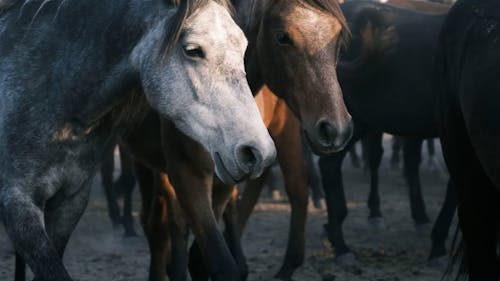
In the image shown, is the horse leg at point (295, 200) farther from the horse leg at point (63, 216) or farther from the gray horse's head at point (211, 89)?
the gray horse's head at point (211, 89)

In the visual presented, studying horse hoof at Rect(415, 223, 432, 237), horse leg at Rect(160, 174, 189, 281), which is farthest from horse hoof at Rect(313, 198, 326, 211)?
horse leg at Rect(160, 174, 189, 281)

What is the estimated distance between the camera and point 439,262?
7.66 meters

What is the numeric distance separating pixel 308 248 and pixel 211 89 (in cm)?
442

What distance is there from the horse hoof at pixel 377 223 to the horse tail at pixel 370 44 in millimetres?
1683

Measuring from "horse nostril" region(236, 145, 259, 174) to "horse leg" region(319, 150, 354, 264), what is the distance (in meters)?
3.94

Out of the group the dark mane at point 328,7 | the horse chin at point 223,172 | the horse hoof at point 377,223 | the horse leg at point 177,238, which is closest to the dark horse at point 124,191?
the horse hoof at point 377,223

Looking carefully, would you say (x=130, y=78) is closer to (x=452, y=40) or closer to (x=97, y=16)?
(x=97, y=16)

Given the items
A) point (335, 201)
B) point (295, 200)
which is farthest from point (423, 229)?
point (295, 200)

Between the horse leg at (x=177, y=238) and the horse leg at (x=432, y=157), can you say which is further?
the horse leg at (x=432, y=157)

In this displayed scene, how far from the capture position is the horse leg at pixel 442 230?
304 inches

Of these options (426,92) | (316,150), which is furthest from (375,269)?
(316,150)

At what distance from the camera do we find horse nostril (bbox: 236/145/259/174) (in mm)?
4070

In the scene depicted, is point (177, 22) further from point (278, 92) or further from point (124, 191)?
point (124, 191)

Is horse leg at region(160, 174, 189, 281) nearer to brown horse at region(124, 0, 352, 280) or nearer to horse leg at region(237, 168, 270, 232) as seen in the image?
brown horse at region(124, 0, 352, 280)
